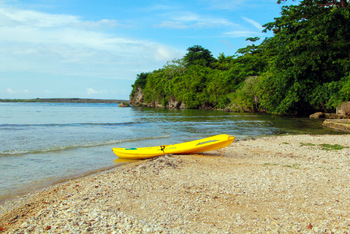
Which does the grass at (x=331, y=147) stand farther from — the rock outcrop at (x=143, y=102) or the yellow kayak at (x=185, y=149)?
the rock outcrop at (x=143, y=102)

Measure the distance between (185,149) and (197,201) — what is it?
5433 millimetres

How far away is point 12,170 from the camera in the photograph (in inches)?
397

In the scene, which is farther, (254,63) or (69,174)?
(254,63)

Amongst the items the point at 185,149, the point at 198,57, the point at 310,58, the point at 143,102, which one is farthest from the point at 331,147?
the point at 143,102

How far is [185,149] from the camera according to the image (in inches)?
455

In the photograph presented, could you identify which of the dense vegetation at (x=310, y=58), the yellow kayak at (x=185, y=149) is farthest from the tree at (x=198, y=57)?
the yellow kayak at (x=185, y=149)

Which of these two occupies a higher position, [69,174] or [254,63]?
[254,63]

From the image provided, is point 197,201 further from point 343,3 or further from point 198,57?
point 198,57

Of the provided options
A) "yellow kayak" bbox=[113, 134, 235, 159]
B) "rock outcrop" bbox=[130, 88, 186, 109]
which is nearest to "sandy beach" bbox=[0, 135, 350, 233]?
"yellow kayak" bbox=[113, 134, 235, 159]

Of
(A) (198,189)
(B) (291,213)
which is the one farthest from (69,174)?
(B) (291,213)

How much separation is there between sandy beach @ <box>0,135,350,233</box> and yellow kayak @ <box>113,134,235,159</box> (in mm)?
1349

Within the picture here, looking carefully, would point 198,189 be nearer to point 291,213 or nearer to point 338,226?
point 291,213

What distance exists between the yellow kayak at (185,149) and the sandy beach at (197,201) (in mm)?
1349

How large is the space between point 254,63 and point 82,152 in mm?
46056
